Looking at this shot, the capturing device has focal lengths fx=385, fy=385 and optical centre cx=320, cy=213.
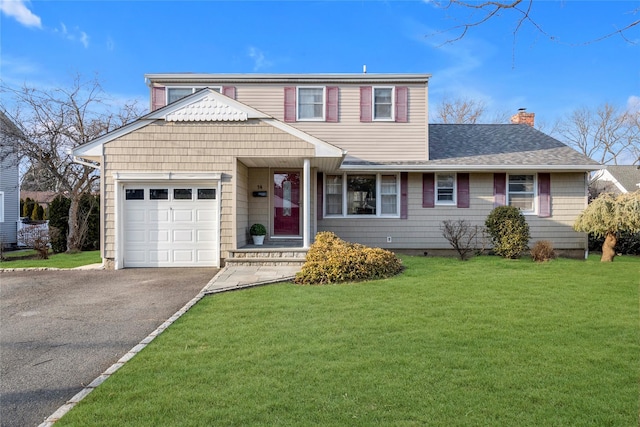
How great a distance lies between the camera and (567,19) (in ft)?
12.9

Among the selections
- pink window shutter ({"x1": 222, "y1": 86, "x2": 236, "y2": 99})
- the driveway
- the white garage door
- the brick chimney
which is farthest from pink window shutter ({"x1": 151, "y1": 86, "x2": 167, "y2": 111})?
the brick chimney

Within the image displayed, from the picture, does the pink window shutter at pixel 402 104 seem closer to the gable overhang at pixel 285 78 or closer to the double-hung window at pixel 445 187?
the gable overhang at pixel 285 78

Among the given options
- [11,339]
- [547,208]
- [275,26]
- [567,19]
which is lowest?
[11,339]

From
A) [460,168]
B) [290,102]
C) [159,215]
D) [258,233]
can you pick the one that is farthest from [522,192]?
[159,215]

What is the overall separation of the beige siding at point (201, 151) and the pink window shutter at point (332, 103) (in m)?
3.38

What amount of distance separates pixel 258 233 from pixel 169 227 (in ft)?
7.71

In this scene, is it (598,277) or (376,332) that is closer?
(376,332)

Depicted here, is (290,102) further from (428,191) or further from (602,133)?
(602,133)

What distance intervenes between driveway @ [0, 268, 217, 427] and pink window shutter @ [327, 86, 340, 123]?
635cm

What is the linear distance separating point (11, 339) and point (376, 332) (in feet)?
14.9

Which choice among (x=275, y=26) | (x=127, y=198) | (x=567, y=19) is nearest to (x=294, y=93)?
(x=275, y=26)

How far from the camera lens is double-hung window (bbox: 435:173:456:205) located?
12461 mm

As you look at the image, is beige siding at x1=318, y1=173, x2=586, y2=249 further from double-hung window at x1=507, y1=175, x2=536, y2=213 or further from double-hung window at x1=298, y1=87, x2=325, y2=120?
double-hung window at x1=298, y1=87, x2=325, y2=120

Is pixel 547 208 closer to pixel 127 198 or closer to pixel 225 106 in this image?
pixel 225 106
